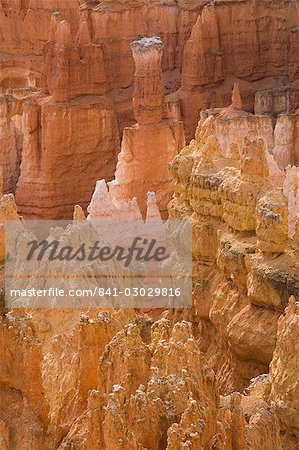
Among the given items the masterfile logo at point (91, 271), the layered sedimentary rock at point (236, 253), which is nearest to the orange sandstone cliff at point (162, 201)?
the layered sedimentary rock at point (236, 253)

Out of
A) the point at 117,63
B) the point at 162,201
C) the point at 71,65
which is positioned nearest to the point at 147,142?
the point at 162,201

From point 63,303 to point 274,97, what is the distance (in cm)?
1667

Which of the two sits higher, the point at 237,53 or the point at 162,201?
the point at 237,53

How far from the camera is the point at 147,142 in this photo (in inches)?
979

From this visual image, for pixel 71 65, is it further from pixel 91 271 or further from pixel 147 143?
pixel 91 271

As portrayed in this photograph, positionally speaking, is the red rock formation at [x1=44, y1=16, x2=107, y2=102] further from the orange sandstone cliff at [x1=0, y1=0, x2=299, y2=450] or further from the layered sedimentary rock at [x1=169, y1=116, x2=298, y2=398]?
the layered sedimentary rock at [x1=169, y1=116, x2=298, y2=398]

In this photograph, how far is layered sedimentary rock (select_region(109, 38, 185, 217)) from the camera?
24516 millimetres

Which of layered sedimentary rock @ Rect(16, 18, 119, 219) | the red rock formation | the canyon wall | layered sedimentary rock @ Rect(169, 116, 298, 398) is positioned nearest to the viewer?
layered sedimentary rock @ Rect(169, 116, 298, 398)

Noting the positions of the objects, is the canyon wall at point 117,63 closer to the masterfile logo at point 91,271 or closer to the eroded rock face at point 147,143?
the eroded rock face at point 147,143

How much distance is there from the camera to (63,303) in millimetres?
13344

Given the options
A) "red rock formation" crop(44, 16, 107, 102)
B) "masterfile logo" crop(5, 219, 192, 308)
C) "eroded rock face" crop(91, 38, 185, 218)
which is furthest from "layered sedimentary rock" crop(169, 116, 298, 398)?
"red rock formation" crop(44, 16, 107, 102)

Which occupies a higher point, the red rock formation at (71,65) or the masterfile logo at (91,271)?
the red rock formation at (71,65)

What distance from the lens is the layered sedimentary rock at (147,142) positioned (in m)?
24.5

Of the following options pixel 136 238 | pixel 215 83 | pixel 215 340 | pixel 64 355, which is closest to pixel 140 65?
pixel 215 83
